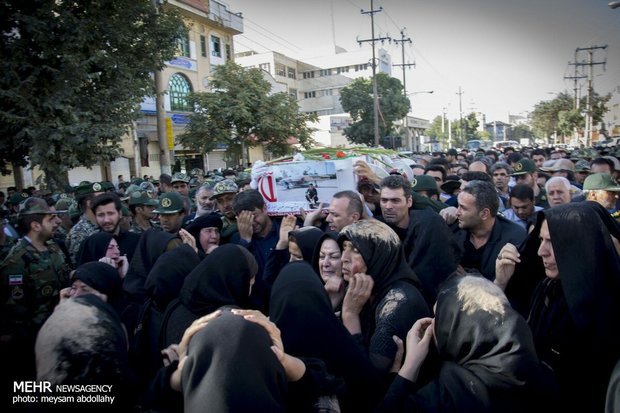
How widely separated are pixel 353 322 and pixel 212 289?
76cm

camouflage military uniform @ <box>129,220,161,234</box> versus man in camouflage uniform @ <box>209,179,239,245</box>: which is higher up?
man in camouflage uniform @ <box>209,179,239,245</box>

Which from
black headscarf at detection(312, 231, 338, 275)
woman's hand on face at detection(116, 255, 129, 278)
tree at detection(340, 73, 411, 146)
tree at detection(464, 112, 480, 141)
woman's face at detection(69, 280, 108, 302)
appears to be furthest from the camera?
tree at detection(464, 112, 480, 141)

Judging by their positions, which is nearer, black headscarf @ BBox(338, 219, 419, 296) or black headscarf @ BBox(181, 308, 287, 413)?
black headscarf @ BBox(181, 308, 287, 413)

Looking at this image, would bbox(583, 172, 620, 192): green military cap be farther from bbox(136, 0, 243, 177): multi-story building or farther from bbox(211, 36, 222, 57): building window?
bbox(211, 36, 222, 57): building window

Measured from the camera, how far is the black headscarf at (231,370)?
57.2 inches

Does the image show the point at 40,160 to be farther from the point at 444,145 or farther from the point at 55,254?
the point at 444,145

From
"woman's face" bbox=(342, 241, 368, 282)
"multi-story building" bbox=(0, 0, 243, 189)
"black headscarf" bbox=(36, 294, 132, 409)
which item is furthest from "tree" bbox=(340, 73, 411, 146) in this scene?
"black headscarf" bbox=(36, 294, 132, 409)

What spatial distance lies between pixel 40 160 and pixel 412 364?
454 inches

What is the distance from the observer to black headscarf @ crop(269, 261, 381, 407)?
193 centimetres

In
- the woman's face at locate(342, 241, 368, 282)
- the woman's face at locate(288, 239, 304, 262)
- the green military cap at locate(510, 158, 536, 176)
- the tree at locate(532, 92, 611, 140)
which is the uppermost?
the tree at locate(532, 92, 611, 140)

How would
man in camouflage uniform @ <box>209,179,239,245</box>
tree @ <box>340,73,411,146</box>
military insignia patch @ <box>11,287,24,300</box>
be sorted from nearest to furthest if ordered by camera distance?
military insignia patch @ <box>11,287,24,300</box>
man in camouflage uniform @ <box>209,179,239,245</box>
tree @ <box>340,73,411,146</box>

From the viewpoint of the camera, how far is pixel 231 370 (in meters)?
1.46

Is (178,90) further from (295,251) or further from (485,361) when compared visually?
(485,361)

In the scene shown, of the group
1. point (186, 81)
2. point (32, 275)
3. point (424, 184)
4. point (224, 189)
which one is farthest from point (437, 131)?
point (32, 275)
